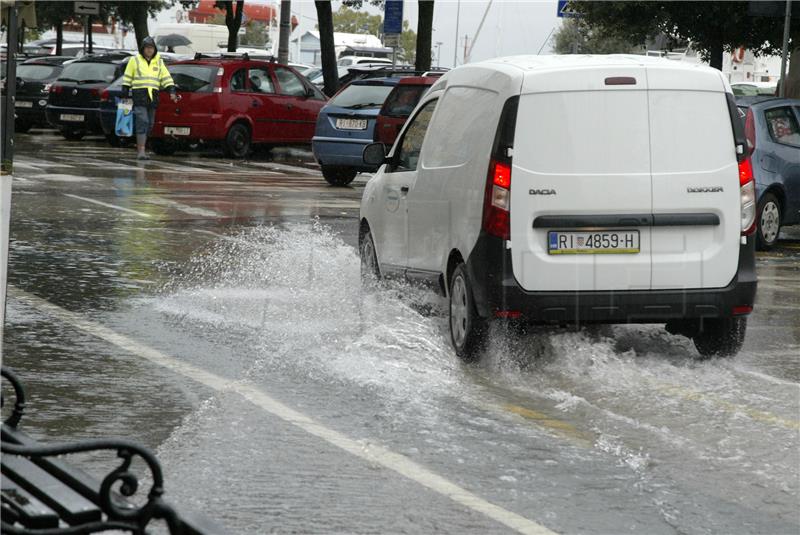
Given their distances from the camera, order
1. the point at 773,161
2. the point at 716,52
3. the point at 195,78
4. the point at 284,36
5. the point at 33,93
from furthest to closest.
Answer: the point at 284,36
the point at 33,93
the point at 716,52
the point at 195,78
the point at 773,161

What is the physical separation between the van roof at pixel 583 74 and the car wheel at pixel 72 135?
78.7 ft

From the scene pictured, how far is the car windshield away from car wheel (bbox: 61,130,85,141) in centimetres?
111

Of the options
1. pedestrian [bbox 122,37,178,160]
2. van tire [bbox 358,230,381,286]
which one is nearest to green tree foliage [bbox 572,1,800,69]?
pedestrian [bbox 122,37,178,160]

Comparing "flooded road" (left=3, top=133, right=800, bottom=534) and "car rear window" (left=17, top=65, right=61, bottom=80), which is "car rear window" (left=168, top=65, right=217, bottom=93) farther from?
"flooded road" (left=3, top=133, right=800, bottom=534)

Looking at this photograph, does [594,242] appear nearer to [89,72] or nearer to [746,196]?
[746,196]

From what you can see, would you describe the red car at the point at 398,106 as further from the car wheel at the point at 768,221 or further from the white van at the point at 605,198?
the white van at the point at 605,198

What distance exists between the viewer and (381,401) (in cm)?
728

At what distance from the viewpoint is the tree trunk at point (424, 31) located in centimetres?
3294

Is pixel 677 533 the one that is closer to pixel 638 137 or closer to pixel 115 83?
pixel 638 137

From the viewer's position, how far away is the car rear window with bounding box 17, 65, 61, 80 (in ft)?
112

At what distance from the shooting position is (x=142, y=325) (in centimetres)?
940

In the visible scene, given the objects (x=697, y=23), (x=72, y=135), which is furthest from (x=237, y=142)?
(x=697, y=23)

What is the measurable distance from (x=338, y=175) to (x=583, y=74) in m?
14.7

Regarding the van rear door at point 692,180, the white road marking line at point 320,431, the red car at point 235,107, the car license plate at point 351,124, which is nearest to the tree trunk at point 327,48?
the red car at point 235,107
